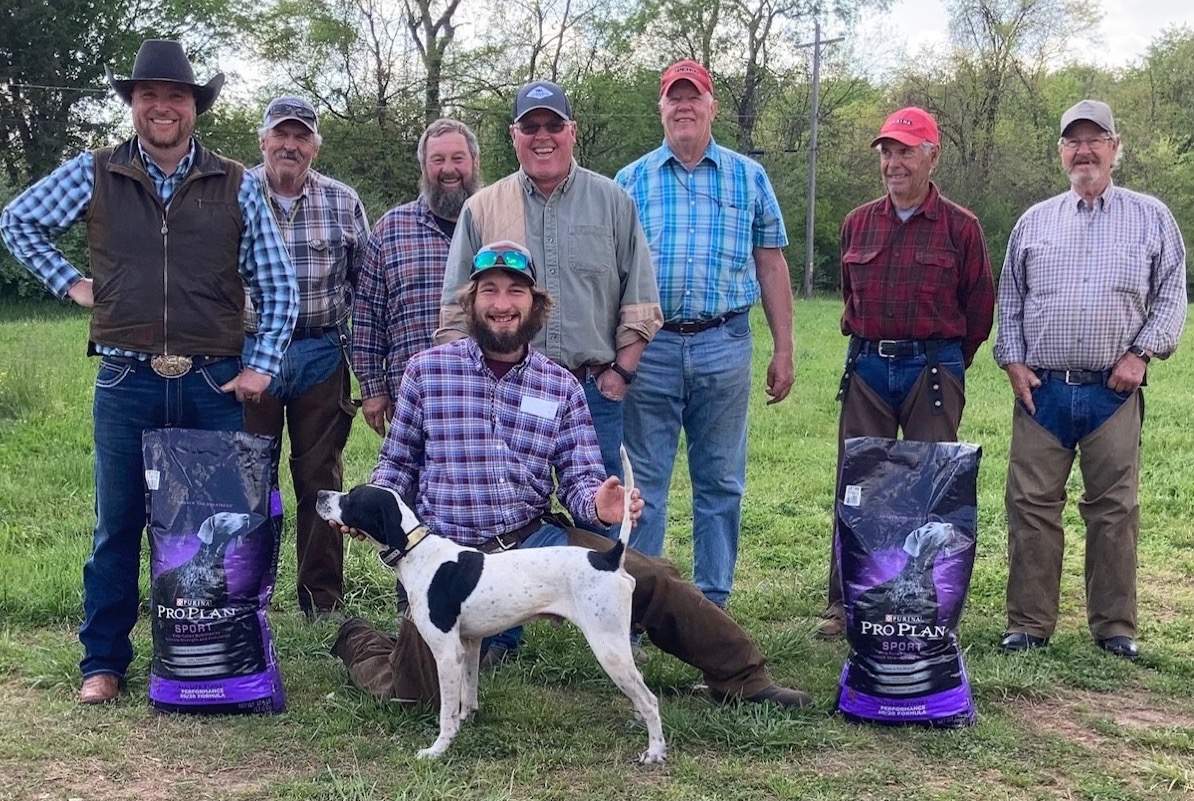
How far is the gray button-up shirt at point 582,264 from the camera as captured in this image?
4.20m

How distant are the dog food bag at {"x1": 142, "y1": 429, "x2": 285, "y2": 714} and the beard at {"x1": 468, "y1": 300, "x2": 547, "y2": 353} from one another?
914mm

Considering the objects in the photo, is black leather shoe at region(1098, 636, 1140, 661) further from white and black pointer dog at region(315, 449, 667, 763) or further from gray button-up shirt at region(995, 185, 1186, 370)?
white and black pointer dog at region(315, 449, 667, 763)

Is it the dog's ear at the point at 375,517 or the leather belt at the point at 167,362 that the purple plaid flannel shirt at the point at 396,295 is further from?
the dog's ear at the point at 375,517

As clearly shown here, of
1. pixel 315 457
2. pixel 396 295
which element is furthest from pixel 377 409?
pixel 396 295

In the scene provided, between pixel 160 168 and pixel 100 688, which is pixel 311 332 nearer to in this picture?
pixel 160 168

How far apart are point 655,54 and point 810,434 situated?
92.2ft

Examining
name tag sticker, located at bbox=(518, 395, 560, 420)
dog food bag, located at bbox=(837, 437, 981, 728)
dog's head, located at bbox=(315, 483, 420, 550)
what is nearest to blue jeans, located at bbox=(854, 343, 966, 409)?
dog food bag, located at bbox=(837, 437, 981, 728)

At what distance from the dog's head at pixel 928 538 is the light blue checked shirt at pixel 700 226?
51.6 inches

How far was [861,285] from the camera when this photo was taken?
457 centimetres

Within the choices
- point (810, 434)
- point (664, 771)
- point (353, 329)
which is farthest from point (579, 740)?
point (810, 434)

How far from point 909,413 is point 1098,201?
3.77 ft

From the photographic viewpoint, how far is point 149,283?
3.69 meters

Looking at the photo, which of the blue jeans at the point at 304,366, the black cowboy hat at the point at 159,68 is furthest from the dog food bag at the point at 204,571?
the black cowboy hat at the point at 159,68

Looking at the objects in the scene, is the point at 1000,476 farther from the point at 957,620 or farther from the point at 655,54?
the point at 655,54
